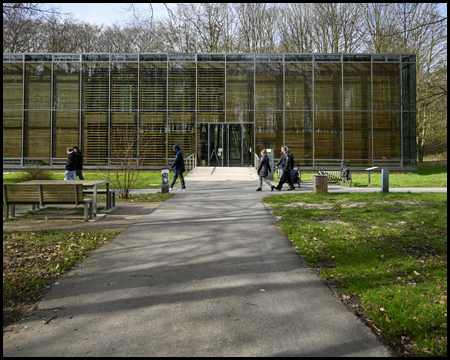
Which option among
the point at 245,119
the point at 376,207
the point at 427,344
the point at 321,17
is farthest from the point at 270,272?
the point at 321,17

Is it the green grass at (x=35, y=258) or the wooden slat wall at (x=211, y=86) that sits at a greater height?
the wooden slat wall at (x=211, y=86)

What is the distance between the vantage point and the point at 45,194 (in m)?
9.92

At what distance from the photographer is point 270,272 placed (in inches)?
230

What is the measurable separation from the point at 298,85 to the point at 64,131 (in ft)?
56.1

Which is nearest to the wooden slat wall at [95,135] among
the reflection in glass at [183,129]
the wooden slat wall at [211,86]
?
the reflection in glass at [183,129]

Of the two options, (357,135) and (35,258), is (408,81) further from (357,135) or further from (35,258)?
(35,258)

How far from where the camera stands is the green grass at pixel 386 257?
414 centimetres

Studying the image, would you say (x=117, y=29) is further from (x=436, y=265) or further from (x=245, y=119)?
(x=436, y=265)

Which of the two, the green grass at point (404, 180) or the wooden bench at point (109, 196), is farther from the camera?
the green grass at point (404, 180)

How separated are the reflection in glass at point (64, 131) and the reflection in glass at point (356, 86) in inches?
765

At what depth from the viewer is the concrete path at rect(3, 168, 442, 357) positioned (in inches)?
143

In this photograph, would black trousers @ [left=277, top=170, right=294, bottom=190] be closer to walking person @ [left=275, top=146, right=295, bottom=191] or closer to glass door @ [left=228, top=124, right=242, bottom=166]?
walking person @ [left=275, top=146, right=295, bottom=191]

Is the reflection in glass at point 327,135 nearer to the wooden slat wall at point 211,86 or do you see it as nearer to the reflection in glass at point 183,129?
the wooden slat wall at point 211,86

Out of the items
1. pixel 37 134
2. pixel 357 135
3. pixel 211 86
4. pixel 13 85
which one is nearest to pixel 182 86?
pixel 211 86
